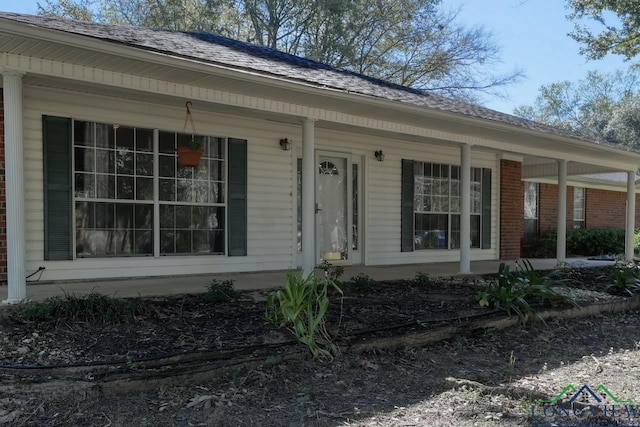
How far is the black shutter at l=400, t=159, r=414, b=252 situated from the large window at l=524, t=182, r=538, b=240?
22.3 feet

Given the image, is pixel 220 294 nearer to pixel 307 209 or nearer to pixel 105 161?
pixel 307 209

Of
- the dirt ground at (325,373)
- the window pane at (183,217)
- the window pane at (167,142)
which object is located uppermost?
the window pane at (167,142)

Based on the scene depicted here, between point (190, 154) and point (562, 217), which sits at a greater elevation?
point (190, 154)

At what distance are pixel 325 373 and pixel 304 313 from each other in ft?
2.91

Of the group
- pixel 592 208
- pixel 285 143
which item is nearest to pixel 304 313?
pixel 285 143

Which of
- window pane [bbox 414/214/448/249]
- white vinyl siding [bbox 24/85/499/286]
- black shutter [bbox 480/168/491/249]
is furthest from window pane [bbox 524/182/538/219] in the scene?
window pane [bbox 414/214/448/249]

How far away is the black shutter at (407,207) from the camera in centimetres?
1073

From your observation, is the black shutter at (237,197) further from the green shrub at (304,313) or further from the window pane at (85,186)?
the green shrub at (304,313)

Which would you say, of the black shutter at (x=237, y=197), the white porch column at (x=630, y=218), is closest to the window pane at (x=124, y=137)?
the black shutter at (x=237, y=197)

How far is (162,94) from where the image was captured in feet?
21.0

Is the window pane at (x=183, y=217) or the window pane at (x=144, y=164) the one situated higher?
the window pane at (x=144, y=164)

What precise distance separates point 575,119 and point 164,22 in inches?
1589

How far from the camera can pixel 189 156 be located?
24.2ft

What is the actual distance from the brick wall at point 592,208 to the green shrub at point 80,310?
46.8 ft
